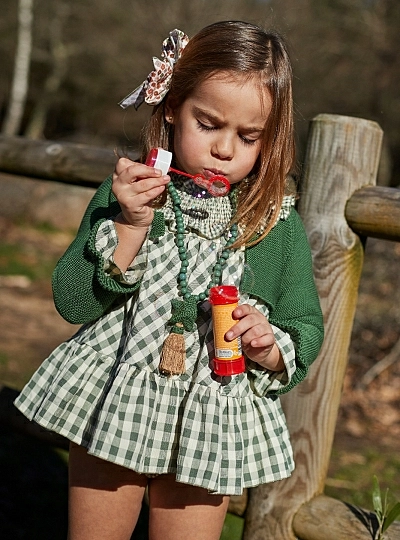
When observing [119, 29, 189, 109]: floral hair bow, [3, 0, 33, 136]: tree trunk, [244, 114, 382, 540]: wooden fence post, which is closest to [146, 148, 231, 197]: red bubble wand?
[119, 29, 189, 109]: floral hair bow

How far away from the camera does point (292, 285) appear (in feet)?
6.53

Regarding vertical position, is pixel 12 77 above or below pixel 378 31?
below

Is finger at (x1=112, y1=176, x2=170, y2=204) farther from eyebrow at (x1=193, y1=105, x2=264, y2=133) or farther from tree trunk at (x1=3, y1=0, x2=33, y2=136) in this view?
tree trunk at (x1=3, y1=0, x2=33, y2=136)

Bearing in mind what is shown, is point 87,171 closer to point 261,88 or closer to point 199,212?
point 199,212

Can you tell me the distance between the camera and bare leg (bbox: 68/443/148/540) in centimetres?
195

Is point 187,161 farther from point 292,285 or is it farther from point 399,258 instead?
point 399,258

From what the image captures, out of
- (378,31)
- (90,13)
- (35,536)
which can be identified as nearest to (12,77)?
(90,13)

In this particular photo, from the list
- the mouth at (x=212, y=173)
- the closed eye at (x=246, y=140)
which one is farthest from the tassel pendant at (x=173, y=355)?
the closed eye at (x=246, y=140)

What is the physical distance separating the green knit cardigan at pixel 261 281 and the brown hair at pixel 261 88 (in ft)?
0.25

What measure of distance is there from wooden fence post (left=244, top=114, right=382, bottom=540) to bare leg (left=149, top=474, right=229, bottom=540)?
1.78 feet

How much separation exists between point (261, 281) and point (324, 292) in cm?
52

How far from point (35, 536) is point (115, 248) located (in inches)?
64.5

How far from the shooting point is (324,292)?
2.39 meters

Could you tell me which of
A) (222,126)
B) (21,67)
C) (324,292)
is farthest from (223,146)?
(21,67)
